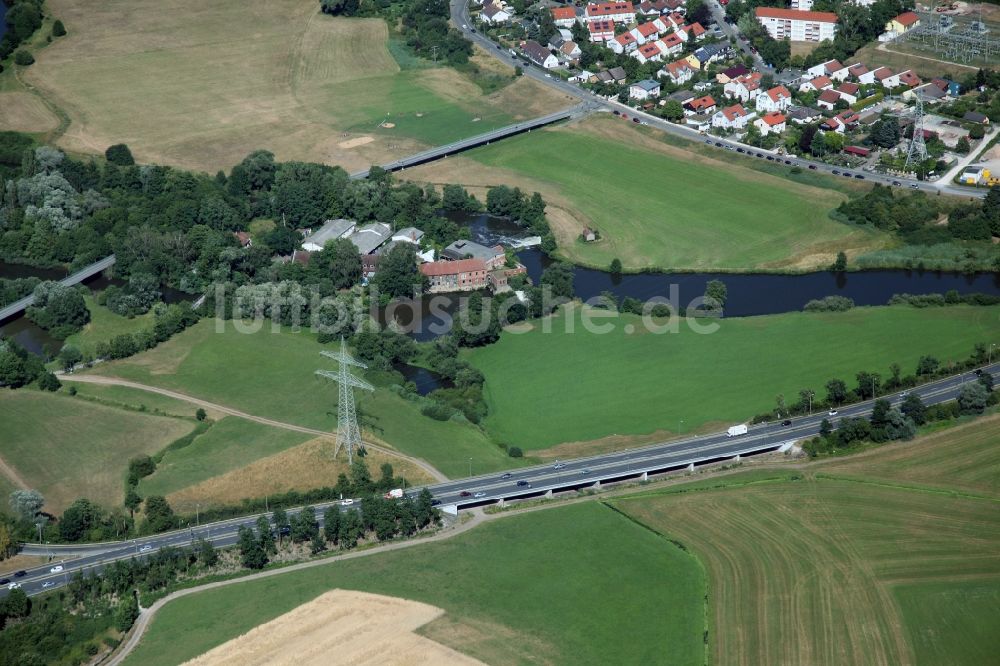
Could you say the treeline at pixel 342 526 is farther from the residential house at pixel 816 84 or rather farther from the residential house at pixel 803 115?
the residential house at pixel 816 84

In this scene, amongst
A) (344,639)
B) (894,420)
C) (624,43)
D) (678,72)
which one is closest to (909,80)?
(678,72)

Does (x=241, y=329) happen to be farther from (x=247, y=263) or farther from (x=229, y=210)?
(x=229, y=210)

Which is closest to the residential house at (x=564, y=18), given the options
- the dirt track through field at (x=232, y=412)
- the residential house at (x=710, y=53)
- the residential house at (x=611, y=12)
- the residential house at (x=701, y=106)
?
the residential house at (x=611, y=12)

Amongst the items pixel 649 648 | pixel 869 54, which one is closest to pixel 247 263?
pixel 649 648

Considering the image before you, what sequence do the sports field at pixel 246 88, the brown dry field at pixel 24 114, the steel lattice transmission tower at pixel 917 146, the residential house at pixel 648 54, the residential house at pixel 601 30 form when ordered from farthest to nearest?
the residential house at pixel 601 30
the residential house at pixel 648 54
the brown dry field at pixel 24 114
the sports field at pixel 246 88
the steel lattice transmission tower at pixel 917 146

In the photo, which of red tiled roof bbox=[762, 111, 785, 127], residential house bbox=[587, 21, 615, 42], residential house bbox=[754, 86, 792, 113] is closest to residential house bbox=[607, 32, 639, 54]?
residential house bbox=[587, 21, 615, 42]

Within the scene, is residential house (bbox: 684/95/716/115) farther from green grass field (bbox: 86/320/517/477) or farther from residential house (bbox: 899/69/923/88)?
green grass field (bbox: 86/320/517/477)
